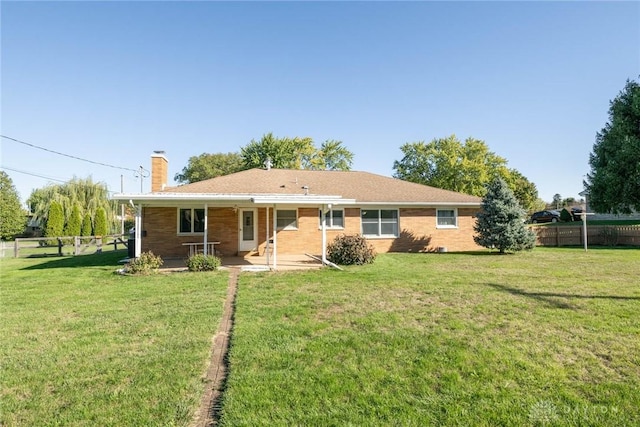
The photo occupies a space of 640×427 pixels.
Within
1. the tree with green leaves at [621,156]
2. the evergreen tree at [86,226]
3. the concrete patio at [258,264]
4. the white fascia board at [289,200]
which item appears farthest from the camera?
the evergreen tree at [86,226]

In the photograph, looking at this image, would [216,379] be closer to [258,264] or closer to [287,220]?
[258,264]

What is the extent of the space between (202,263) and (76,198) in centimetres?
2836

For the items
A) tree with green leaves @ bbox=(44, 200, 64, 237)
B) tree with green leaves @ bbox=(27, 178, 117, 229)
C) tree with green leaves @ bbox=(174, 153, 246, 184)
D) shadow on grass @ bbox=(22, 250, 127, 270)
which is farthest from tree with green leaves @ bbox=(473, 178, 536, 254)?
tree with green leaves @ bbox=(44, 200, 64, 237)

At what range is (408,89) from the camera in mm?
15961

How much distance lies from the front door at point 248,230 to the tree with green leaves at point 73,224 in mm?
24043

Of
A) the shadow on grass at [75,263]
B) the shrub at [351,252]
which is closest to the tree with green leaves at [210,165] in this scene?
the shadow on grass at [75,263]

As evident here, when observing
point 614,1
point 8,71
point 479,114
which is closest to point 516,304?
point 614,1

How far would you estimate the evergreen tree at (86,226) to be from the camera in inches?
1201

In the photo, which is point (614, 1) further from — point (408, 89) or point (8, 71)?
point (8, 71)

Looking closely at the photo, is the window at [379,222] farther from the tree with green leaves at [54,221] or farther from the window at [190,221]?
the tree with green leaves at [54,221]

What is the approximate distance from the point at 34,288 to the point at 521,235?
18555mm

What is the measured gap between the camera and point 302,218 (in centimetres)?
1568

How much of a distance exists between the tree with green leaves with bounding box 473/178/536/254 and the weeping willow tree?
3380 centimetres

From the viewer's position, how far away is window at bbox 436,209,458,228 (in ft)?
56.5
